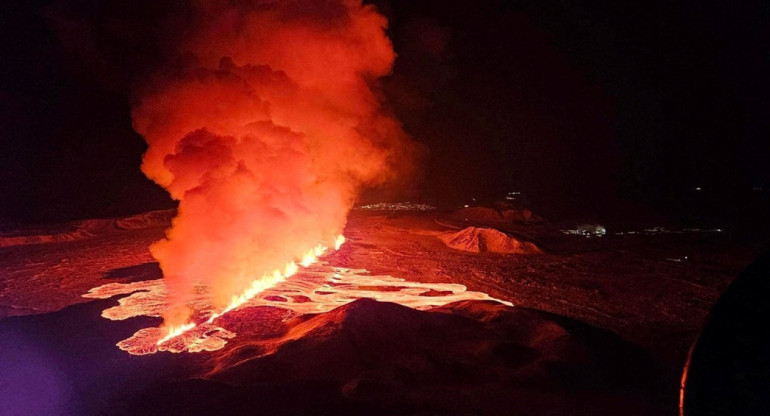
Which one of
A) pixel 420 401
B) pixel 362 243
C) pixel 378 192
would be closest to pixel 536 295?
pixel 420 401

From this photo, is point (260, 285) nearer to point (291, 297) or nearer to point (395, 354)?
Result: point (291, 297)

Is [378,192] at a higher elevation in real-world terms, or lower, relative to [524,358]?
higher

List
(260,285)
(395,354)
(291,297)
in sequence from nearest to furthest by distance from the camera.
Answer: (395,354) < (291,297) < (260,285)

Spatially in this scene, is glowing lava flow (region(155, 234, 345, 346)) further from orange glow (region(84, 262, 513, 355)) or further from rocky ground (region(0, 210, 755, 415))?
rocky ground (region(0, 210, 755, 415))

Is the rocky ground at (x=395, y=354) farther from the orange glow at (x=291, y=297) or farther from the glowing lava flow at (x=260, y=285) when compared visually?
the glowing lava flow at (x=260, y=285)

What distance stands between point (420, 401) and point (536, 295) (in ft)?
20.0

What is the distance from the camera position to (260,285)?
35.5 feet

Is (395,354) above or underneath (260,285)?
underneath

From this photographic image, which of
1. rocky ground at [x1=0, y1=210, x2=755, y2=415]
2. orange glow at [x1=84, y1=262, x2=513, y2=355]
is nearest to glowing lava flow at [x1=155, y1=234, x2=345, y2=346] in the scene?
orange glow at [x1=84, y1=262, x2=513, y2=355]

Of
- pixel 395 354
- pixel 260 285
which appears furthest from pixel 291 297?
pixel 395 354

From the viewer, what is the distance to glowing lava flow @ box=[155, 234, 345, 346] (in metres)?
7.94

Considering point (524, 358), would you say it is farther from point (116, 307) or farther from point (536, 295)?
point (116, 307)

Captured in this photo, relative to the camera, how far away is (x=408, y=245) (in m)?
17.3

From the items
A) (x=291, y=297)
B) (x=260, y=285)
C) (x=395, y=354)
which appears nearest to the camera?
(x=395, y=354)
